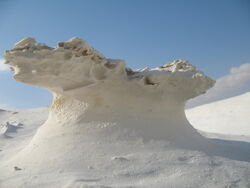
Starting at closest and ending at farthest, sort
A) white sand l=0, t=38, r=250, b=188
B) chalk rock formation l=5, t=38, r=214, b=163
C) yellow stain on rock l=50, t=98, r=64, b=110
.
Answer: white sand l=0, t=38, r=250, b=188, chalk rock formation l=5, t=38, r=214, b=163, yellow stain on rock l=50, t=98, r=64, b=110

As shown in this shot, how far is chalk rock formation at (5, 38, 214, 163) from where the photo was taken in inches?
122

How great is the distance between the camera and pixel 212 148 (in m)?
3.44

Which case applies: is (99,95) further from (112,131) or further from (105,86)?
(112,131)

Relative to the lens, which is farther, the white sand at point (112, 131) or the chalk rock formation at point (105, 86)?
the chalk rock formation at point (105, 86)

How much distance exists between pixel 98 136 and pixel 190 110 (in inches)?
482

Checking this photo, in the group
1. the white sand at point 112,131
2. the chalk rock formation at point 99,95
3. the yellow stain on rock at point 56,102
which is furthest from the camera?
the yellow stain on rock at point 56,102

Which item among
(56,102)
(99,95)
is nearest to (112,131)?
(99,95)

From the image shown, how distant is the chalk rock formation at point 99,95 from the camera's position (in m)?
3.10

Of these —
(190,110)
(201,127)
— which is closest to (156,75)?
(201,127)

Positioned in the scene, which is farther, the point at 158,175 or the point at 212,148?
the point at 212,148

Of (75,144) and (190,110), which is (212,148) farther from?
(190,110)

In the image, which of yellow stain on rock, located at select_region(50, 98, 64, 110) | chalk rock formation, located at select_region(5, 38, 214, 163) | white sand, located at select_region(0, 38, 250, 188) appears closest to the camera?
white sand, located at select_region(0, 38, 250, 188)

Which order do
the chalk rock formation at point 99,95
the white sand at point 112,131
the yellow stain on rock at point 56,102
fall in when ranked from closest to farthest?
1. the white sand at point 112,131
2. the chalk rock formation at point 99,95
3. the yellow stain on rock at point 56,102

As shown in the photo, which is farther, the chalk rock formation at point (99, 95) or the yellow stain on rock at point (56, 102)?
the yellow stain on rock at point (56, 102)
